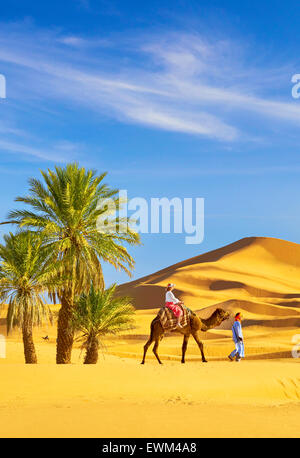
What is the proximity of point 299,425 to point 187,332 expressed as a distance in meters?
9.25

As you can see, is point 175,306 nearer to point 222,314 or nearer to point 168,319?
point 168,319

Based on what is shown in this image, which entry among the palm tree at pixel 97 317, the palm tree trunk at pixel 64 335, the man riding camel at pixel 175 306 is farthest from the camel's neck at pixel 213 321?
the palm tree trunk at pixel 64 335

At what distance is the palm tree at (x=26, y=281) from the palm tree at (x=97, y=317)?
5.07 feet

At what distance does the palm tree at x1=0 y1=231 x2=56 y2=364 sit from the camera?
76.0 feet

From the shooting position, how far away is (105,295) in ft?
82.2

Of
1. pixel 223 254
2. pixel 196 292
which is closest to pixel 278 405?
pixel 196 292

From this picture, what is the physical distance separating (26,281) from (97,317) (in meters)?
3.39

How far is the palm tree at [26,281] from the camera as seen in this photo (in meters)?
23.2

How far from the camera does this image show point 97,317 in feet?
81.1

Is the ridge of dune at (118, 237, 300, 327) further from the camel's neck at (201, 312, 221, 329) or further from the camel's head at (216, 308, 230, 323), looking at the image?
the camel's neck at (201, 312, 221, 329)

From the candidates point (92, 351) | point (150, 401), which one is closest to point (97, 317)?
point (92, 351)

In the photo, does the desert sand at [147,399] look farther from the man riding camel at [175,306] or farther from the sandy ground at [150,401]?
the man riding camel at [175,306]
